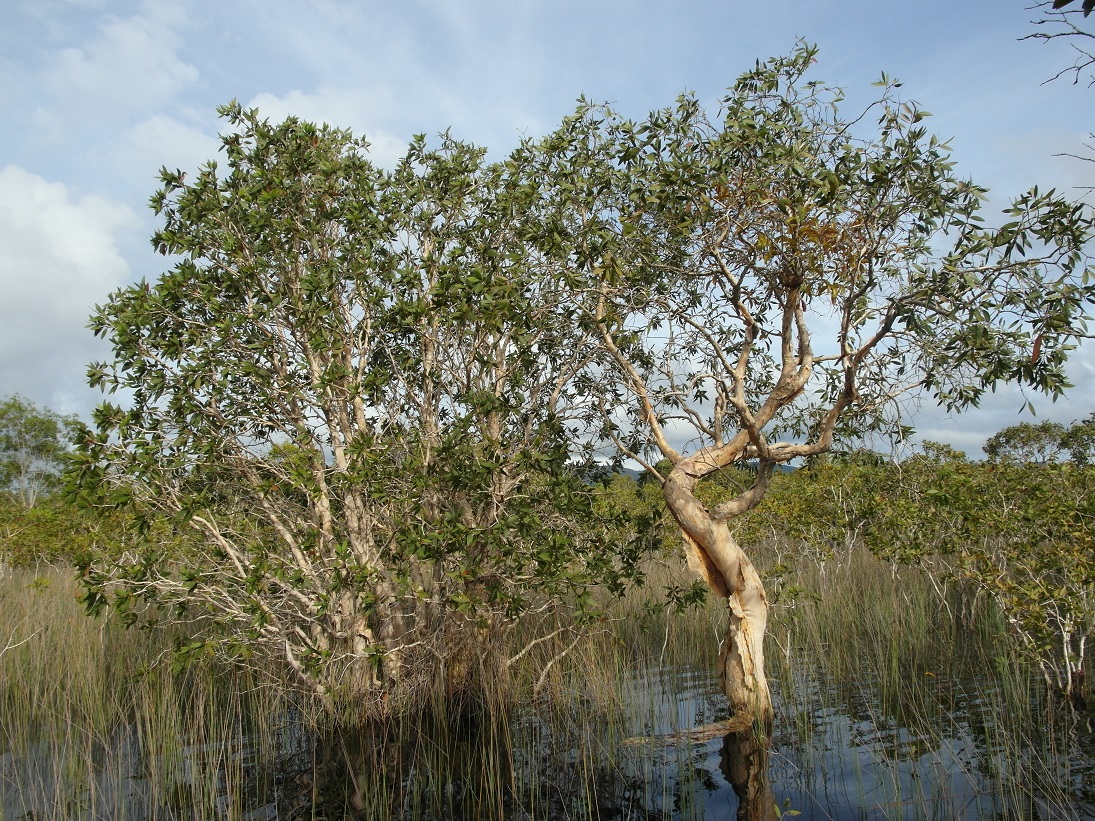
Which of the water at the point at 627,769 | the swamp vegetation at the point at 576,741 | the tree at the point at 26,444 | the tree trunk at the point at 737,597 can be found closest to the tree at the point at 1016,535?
the swamp vegetation at the point at 576,741

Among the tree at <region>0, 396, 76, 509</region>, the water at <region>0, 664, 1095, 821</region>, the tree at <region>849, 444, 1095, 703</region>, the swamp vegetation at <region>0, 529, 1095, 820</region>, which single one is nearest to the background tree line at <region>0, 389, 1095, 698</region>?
the tree at <region>849, 444, 1095, 703</region>

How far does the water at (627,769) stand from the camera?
470 cm

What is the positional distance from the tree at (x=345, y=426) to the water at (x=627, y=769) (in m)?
0.75

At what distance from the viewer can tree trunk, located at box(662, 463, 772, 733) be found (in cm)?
576

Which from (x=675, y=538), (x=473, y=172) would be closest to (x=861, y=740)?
(x=473, y=172)

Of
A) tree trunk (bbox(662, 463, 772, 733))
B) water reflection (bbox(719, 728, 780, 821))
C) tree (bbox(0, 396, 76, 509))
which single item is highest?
tree (bbox(0, 396, 76, 509))

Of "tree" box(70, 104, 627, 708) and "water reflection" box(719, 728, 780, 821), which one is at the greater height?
"tree" box(70, 104, 627, 708)

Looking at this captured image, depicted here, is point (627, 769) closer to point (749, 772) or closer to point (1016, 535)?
point (749, 772)

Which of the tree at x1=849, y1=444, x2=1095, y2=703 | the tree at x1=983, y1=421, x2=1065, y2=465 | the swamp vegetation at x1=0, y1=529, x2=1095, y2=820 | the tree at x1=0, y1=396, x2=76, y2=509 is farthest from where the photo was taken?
the tree at x1=0, y1=396, x2=76, y2=509

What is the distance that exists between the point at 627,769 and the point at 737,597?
1.57 meters

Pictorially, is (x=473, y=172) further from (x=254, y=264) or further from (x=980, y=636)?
(x=980, y=636)

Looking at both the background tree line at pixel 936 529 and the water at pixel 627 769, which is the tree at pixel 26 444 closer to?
the background tree line at pixel 936 529

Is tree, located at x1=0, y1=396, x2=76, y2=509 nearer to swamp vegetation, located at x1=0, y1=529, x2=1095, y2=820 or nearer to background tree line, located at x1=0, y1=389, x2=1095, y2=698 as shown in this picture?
background tree line, located at x1=0, y1=389, x2=1095, y2=698

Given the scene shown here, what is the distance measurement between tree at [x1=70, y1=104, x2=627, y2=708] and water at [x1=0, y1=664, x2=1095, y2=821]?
75 cm
